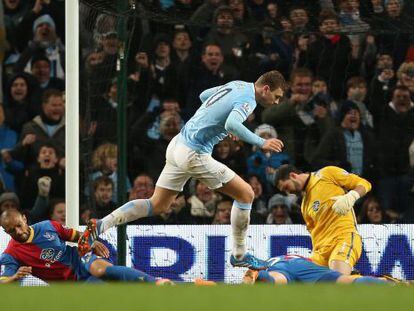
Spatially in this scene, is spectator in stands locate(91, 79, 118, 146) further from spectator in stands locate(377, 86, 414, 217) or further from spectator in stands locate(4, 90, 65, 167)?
spectator in stands locate(377, 86, 414, 217)

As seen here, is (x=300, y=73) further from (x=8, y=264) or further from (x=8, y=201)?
(x=8, y=264)

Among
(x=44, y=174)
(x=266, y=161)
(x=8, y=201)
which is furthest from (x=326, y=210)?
(x=44, y=174)

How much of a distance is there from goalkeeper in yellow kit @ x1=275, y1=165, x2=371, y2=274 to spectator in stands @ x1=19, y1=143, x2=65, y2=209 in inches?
116

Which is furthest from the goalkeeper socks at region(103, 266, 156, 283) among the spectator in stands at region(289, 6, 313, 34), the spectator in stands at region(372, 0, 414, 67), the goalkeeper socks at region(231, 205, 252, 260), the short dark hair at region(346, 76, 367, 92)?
the spectator in stands at region(372, 0, 414, 67)

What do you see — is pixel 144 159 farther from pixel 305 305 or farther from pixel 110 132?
pixel 305 305

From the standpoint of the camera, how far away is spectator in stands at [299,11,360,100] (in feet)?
47.6

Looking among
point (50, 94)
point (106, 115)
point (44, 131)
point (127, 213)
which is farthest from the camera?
point (50, 94)

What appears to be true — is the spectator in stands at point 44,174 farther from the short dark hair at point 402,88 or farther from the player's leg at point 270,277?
the short dark hair at point 402,88

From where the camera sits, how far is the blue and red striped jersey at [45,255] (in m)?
12.1

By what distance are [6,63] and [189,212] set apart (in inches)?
116

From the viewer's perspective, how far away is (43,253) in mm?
12117

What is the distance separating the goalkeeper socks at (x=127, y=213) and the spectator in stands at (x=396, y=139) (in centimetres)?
308

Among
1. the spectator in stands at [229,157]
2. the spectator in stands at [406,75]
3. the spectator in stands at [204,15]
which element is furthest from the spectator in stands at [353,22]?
the spectator in stands at [229,157]

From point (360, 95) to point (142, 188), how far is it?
8.00 ft
